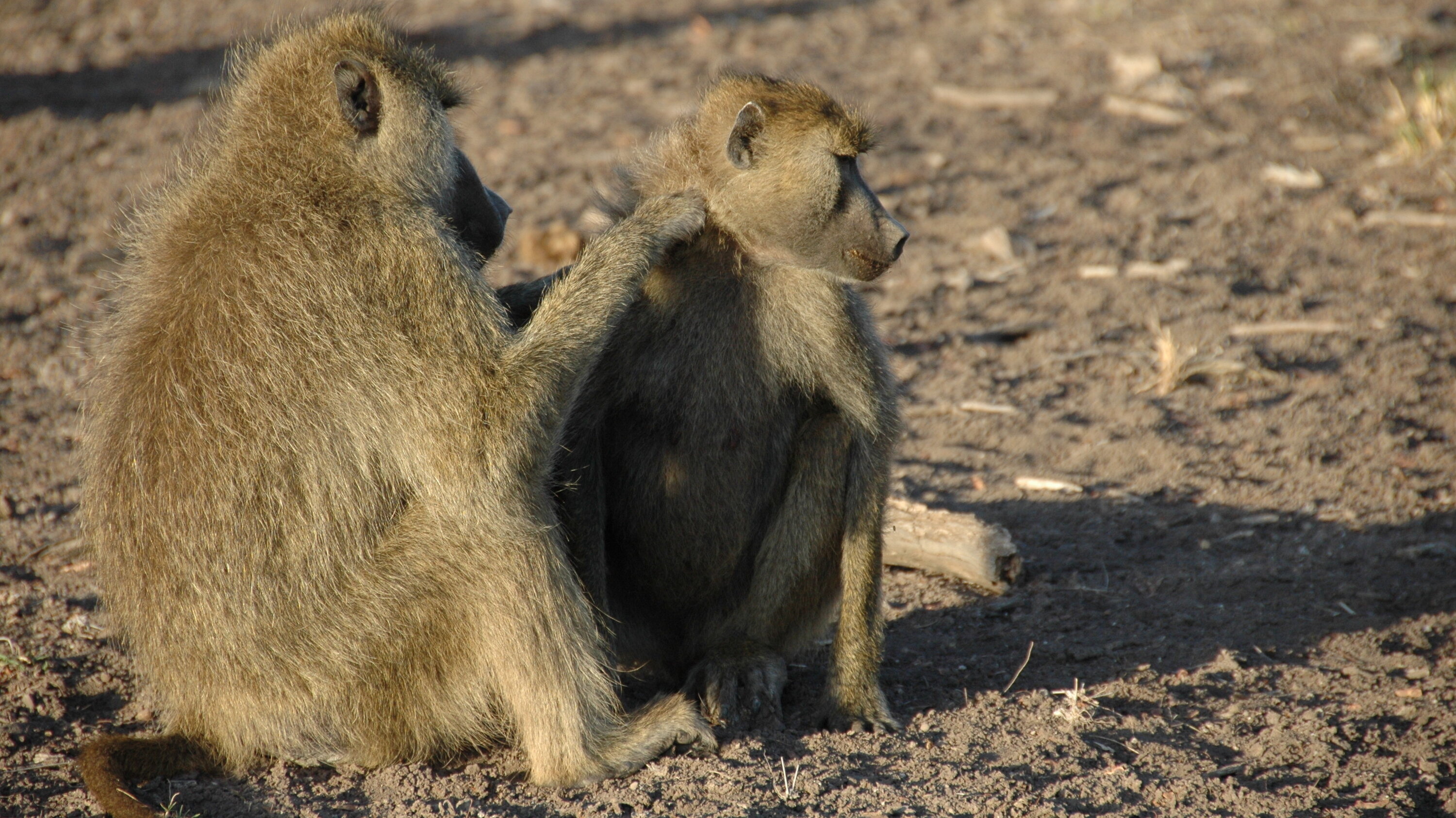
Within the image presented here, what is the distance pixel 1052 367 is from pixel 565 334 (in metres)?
3.16

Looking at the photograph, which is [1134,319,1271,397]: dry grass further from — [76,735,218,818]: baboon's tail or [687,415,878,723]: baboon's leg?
[76,735,218,818]: baboon's tail

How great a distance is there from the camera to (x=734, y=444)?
11.0ft

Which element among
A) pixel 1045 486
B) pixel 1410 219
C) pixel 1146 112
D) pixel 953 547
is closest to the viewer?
pixel 953 547

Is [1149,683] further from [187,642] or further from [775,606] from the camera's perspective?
[187,642]

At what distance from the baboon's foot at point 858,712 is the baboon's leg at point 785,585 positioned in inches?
6.0

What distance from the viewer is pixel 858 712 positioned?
330 centimetres

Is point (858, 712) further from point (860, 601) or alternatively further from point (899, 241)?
point (899, 241)

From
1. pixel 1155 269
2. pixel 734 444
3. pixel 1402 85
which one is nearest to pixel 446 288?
pixel 734 444

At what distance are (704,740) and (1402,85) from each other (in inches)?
282

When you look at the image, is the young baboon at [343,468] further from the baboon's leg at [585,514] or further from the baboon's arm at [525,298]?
the baboon's arm at [525,298]

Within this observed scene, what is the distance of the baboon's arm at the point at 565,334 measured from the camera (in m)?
2.80

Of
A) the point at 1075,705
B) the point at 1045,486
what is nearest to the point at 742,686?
the point at 1075,705

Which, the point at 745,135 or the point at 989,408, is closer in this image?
the point at 745,135

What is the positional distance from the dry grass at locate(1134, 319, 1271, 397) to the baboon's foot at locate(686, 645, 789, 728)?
2.53 m
